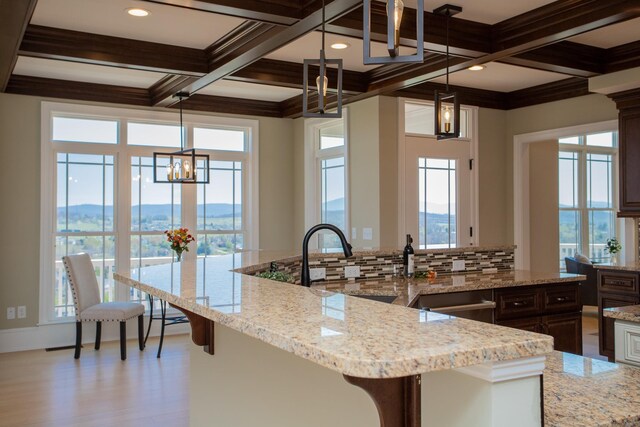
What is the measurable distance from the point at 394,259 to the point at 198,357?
2.10 meters

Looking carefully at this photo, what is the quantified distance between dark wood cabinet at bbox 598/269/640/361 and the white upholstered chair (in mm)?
4379

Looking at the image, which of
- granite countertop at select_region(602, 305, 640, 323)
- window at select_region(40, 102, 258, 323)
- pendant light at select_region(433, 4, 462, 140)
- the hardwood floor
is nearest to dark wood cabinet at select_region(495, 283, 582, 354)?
pendant light at select_region(433, 4, 462, 140)

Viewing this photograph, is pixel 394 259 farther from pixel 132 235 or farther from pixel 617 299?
pixel 132 235

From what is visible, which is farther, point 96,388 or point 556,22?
point 96,388

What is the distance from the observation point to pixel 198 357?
2.48 m

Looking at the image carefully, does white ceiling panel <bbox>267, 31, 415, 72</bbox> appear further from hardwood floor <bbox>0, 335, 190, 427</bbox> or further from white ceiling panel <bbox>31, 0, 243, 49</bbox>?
hardwood floor <bbox>0, 335, 190, 427</bbox>

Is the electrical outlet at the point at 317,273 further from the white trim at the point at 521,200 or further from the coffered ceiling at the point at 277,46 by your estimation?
the white trim at the point at 521,200

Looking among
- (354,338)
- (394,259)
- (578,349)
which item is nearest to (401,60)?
(354,338)

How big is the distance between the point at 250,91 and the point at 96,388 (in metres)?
3.58

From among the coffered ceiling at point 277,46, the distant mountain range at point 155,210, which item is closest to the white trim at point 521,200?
the coffered ceiling at point 277,46

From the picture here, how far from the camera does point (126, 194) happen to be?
20.9ft

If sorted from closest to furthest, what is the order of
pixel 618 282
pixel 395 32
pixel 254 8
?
pixel 395 32
pixel 254 8
pixel 618 282

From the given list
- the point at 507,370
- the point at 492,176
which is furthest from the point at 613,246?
the point at 507,370

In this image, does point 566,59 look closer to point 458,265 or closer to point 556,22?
point 556,22
